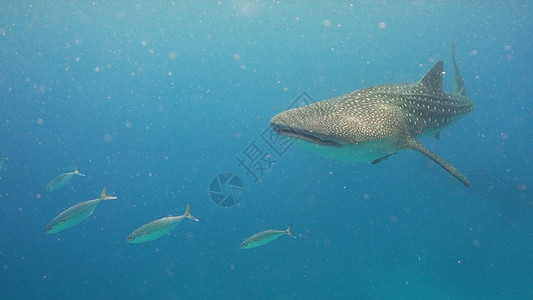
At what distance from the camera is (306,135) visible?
3240 mm

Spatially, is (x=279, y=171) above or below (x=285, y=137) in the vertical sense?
below

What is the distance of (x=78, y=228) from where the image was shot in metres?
15.1

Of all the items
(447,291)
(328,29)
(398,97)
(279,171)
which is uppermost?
(328,29)

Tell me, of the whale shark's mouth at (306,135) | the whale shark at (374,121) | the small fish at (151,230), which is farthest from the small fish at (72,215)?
the whale shark at (374,121)

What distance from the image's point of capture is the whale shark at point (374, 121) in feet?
10.7

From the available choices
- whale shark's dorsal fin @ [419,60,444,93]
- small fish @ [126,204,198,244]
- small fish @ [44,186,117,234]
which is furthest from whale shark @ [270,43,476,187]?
small fish @ [44,186,117,234]

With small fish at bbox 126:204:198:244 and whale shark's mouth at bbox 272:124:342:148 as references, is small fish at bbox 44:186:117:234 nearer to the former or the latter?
small fish at bbox 126:204:198:244

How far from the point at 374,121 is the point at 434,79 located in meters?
3.02

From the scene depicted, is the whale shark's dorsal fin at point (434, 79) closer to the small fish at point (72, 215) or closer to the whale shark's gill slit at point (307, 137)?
the whale shark's gill slit at point (307, 137)

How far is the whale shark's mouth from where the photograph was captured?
319 centimetres

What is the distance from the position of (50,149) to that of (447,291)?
20.3m

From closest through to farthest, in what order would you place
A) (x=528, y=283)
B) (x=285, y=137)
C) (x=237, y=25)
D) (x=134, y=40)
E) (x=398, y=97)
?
(x=285, y=137) → (x=398, y=97) → (x=528, y=283) → (x=134, y=40) → (x=237, y=25)

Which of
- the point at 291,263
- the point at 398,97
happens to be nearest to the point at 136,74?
the point at 291,263

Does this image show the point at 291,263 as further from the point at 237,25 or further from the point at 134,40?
the point at 237,25
